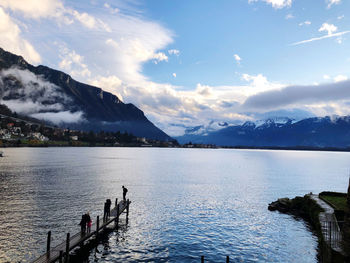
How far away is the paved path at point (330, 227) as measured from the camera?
92.9 ft

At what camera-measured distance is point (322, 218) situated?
132 feet

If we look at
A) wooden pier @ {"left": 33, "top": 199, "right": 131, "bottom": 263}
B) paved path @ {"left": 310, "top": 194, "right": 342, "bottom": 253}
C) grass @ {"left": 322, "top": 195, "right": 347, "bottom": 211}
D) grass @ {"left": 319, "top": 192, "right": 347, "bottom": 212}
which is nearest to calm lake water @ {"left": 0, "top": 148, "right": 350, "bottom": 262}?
wooden pier @ {"left": 33, "top": 199, "right": 131, "bottom": 263}

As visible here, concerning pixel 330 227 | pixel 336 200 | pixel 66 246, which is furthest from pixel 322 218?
pixel 66 246

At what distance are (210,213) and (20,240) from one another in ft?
108

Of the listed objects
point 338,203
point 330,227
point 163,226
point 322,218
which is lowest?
point 163,226

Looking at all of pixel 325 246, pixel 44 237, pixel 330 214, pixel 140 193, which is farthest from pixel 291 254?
pixel 140 193

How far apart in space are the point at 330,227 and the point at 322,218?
442 inches

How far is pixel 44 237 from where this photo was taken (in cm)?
3622

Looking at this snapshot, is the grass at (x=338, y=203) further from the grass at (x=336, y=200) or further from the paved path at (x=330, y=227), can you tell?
the paved path at (x=330, y=227)

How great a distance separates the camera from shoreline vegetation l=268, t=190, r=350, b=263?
26206 millimetres

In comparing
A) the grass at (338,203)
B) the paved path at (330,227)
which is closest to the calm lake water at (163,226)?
the paved path at (330,227)

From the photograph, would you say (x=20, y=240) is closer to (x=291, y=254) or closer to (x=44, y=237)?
(x=44, y=237)

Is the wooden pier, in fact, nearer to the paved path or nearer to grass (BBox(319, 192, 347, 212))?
the paved path

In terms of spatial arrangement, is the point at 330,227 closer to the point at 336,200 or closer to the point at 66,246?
the point at 336,200
